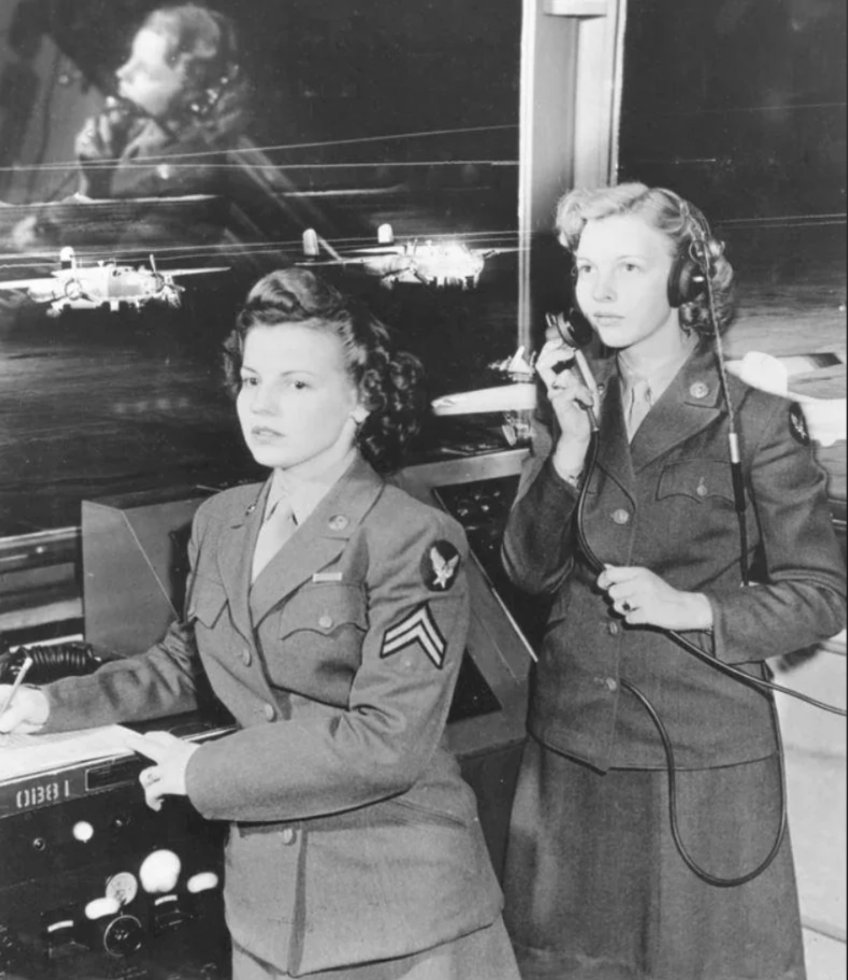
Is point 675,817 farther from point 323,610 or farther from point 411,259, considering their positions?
point 411,259

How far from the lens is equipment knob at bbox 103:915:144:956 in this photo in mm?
1707

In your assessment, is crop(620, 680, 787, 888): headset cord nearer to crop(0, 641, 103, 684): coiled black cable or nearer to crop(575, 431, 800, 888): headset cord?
crop(575, 431, 800, 888): headset cord

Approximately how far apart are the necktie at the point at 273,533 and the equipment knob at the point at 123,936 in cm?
48

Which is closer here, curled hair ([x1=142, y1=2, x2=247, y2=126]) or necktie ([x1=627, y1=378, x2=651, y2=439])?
curled hair ([x1=142, y1=2, x2=247, y2=126])

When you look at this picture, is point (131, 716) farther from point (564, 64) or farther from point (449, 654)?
point (564, 64)

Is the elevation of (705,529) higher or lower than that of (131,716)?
higher

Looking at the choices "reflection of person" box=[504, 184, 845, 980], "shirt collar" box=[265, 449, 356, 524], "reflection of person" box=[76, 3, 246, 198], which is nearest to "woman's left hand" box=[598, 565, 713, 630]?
"reflection of person" box=[504, 184, 845, 980]

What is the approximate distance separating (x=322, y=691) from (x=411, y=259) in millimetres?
670

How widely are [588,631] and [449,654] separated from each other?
313 mm

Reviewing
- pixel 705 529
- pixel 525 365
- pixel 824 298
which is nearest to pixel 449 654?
pixel 705 529

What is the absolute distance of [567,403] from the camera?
6.38 ft

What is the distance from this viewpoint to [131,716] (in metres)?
1.76

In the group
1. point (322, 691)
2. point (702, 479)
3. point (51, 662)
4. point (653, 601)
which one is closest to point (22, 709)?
point (51, 662)

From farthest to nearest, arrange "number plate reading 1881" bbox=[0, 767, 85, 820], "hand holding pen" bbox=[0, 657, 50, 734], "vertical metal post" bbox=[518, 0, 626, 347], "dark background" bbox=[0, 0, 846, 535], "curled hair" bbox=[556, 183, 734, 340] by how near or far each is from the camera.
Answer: "vertical metal post" bbox=[518, 0, 626, 347] < "curled hair" bbox=[556, 183, 734, 340] < "dark background" bbox=[0, 0, 846, 535] < "hand holding pen" bbox=[0, 657, 50, 734] < "number plate reading 1881" bbox=[0, 767, 85, 820]
